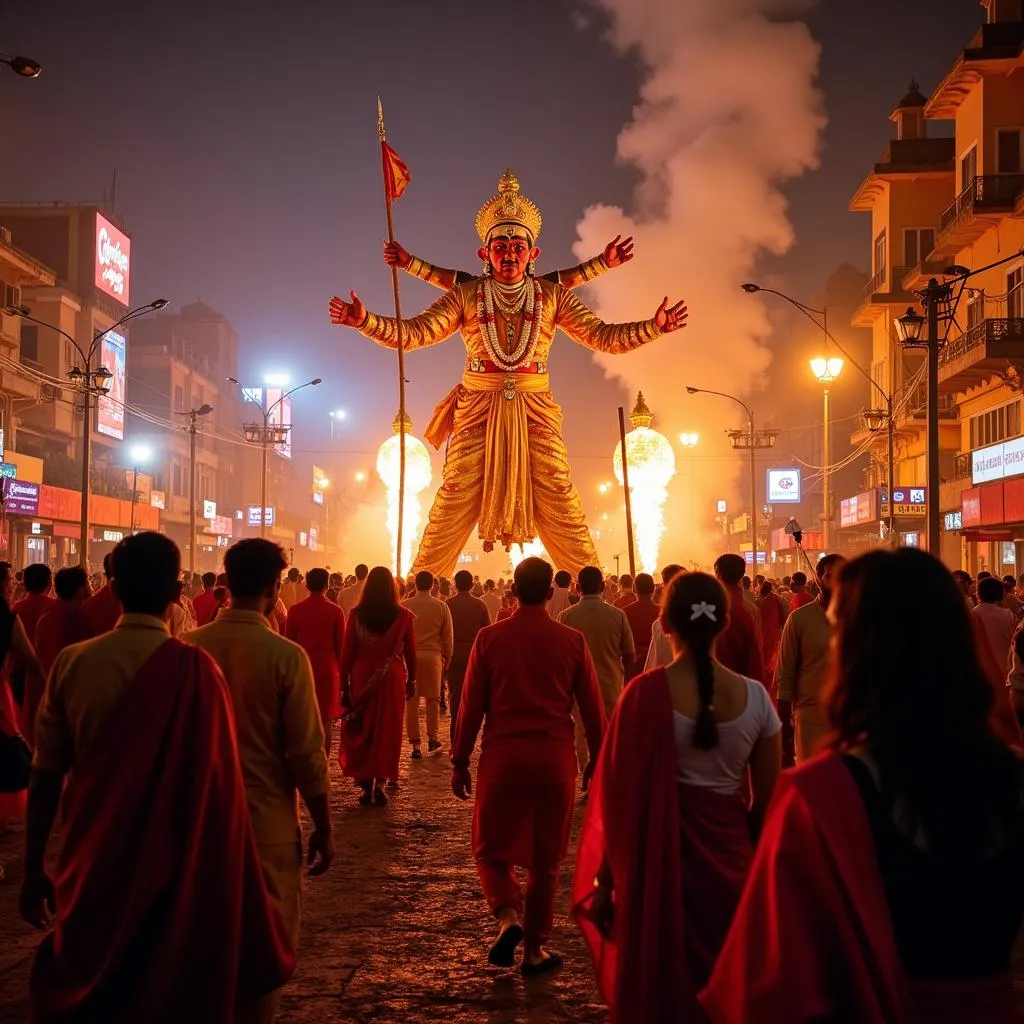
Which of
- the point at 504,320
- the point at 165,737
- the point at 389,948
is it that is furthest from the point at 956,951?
the point at 504,320

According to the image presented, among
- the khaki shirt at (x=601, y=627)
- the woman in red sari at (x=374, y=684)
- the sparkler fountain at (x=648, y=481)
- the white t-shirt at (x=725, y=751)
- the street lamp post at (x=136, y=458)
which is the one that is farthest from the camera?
the street lamp post at (x=136, y=458)

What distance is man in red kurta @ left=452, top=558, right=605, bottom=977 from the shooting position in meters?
5.59

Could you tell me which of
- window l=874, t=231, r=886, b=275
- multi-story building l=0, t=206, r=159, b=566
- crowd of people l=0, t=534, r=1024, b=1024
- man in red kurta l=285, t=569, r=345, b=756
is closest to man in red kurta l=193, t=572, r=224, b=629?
man in red kurta l=285, t=569, r=345, b=756

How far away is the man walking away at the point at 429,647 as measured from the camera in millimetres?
12375

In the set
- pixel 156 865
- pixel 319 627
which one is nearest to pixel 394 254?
pixel 319 627

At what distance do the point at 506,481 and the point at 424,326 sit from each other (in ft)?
7.94

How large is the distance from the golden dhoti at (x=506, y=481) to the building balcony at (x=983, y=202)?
15517mm

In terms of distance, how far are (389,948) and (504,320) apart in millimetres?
11654

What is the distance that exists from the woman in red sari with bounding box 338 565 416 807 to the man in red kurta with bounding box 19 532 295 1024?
6.05 metres

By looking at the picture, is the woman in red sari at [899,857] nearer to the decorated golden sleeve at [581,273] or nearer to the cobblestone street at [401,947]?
the cobblestone street at [401,947]

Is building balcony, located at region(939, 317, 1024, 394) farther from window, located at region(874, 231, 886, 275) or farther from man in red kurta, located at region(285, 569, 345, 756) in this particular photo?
man in red kurta, located at region(285, 569, 345, 756)

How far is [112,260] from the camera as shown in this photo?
55.6 m

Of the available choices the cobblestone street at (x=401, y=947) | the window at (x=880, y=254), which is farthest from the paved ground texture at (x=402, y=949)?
the window at (x=880, y=254)

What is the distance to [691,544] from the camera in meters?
72.7
